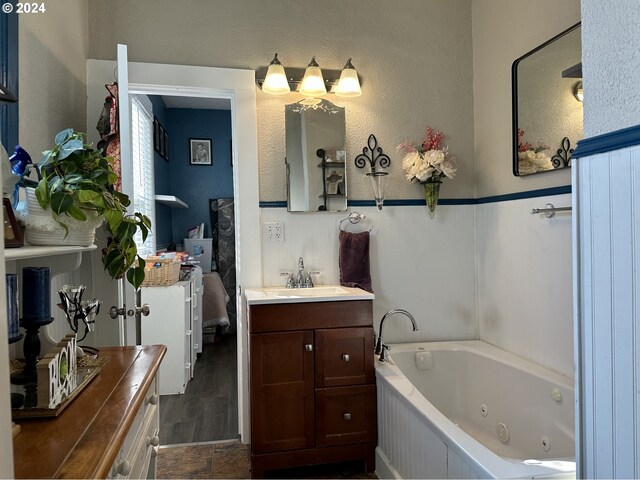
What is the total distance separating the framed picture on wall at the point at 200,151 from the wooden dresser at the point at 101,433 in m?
4.22

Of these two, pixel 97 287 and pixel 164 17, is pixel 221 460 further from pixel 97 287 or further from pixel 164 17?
pixel 164 17

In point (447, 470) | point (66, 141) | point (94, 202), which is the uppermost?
point (66, 141)

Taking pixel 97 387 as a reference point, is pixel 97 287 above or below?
above

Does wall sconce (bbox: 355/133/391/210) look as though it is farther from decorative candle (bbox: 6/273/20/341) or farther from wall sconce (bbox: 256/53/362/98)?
decorative candle (bbox: 6/273/20/341)

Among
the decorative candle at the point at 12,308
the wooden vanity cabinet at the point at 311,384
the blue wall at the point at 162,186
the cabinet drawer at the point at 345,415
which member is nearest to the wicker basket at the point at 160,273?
the blue wall at the point at 162,186

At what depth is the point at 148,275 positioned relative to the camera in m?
3.15

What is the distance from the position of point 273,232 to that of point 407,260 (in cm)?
87

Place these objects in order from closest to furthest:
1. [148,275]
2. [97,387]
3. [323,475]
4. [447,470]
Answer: [97,387], [447,470], [323,475], [148,275]

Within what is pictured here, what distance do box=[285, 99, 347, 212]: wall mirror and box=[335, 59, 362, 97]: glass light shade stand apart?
12 cm

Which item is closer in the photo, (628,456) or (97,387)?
(628,456)

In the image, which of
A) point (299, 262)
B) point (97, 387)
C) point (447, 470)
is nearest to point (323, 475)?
point (447, 470)

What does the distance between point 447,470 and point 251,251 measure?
151cm

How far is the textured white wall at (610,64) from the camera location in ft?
2.72

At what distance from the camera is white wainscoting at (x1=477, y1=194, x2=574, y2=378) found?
2.05 meters
